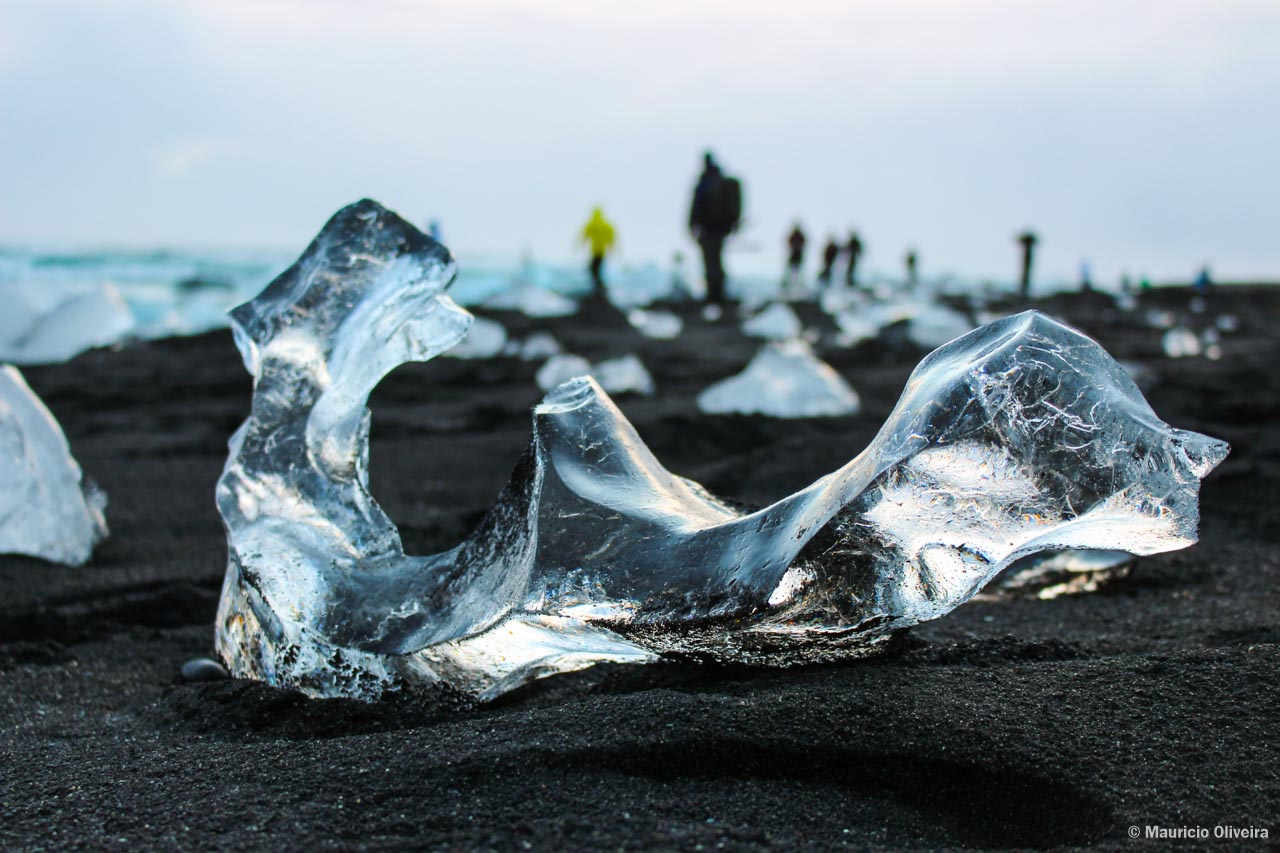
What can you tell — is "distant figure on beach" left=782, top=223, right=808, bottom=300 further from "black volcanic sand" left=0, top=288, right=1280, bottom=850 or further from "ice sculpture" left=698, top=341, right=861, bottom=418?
"black volcanic sand" left=0, top=288, right=1280, bottom=850

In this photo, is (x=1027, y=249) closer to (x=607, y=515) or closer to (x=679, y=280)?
(x=679, y=280)

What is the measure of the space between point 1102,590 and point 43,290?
28.5 feet

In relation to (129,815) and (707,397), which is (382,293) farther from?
(707,397)

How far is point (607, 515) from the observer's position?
135 cm

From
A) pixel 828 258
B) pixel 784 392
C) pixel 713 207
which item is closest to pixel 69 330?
pixel 784 392

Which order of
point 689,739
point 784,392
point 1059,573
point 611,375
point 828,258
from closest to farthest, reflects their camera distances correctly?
point 689,739
point 1059,573
point 784,392
point 611,375
point 828,258

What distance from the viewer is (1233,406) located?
4004 mm

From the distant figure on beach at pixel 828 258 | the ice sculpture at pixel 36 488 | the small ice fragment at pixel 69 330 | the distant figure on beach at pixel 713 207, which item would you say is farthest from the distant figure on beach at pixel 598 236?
the ice sculpture at pixel 36 488

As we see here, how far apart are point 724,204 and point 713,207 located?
0.13 m

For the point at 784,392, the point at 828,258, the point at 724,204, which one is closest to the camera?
the point at 784,392

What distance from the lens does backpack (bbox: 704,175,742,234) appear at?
11.5m

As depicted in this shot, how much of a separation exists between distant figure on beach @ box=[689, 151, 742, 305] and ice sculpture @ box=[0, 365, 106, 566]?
9.72 metres

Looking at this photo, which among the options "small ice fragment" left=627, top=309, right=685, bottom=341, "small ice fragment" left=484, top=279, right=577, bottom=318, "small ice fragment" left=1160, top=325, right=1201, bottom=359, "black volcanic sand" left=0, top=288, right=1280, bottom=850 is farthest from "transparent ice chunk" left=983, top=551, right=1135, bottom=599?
"small ice fragment" left=484, top=279, right=577, bottom=318

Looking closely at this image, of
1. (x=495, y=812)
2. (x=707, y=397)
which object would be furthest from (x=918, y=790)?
(x=707, y=397)
